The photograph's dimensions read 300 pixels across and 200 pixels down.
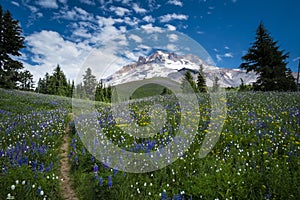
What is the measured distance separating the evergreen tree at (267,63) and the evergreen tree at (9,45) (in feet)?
126

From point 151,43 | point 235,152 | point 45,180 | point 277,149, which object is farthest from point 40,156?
point 277,149

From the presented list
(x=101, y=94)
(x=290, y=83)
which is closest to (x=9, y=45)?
(x=101, y=94)

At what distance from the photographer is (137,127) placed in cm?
816

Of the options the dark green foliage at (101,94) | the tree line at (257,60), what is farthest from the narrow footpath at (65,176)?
the tree line at (257,60)

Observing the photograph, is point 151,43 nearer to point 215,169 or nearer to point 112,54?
point 112,54

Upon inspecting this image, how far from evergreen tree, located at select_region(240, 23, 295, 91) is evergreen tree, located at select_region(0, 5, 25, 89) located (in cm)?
3829

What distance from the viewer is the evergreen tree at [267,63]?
28.0 m

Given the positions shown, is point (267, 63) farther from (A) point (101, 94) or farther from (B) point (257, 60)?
(A) point (101, 94)

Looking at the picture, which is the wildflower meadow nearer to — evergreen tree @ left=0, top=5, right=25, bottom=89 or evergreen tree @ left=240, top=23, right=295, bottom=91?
evergreen tree @ left=240, top=23, right=295, bottom=91

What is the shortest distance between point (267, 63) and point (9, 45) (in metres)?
42.4

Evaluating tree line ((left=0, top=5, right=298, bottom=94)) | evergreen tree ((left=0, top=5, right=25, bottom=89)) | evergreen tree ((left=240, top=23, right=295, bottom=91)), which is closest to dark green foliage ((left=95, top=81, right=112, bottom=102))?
tree line ((left=0, top=5, right=298, bottom=94))

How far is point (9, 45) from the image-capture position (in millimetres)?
35125

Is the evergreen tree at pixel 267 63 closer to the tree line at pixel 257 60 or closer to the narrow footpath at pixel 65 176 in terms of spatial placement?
the tree line at pixel 257 60

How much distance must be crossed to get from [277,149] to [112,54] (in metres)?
5.71
